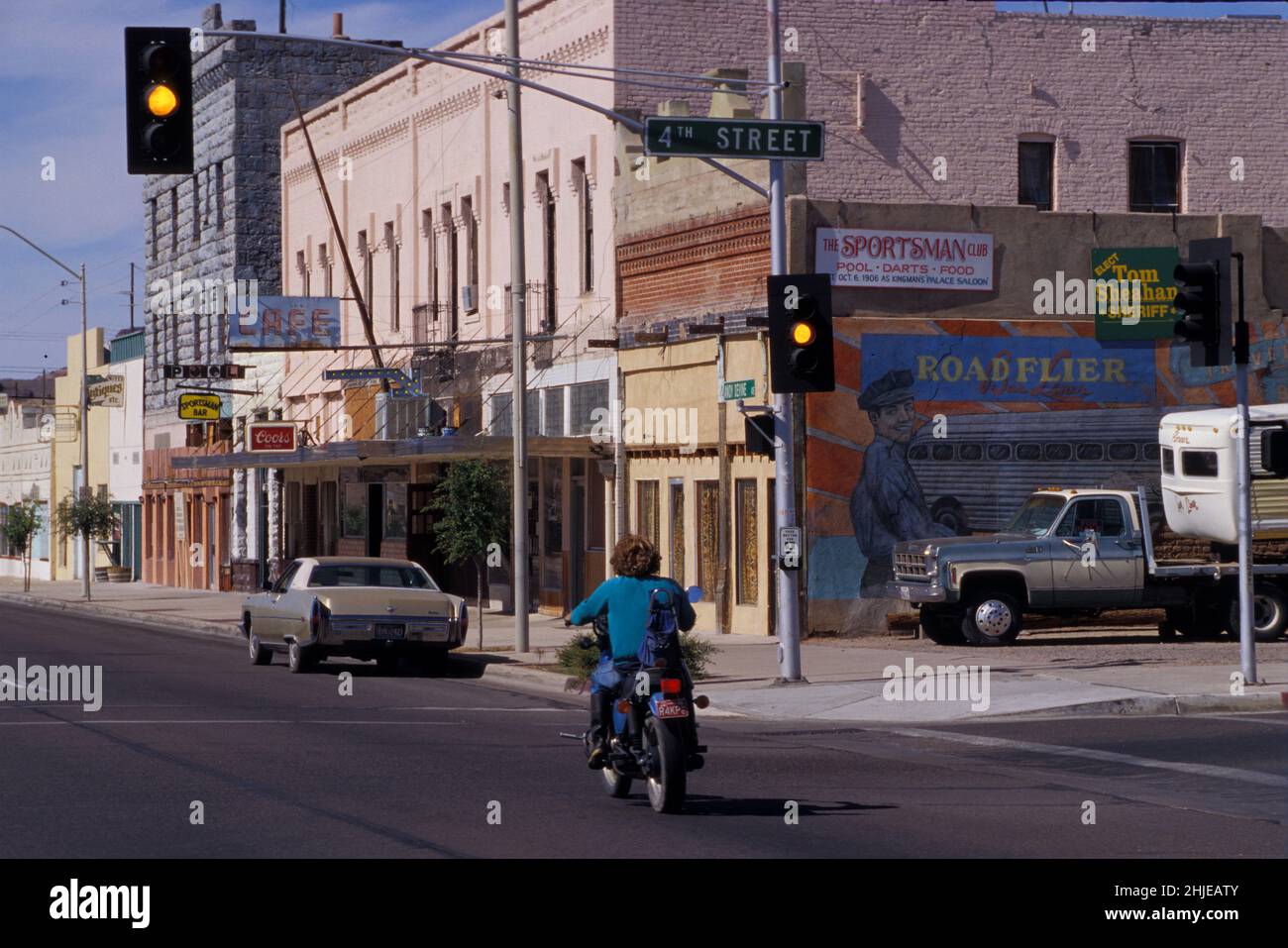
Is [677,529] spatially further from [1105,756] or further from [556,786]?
[556,786]

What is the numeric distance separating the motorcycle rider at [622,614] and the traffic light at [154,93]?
20.1ft

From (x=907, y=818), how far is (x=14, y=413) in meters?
78.6

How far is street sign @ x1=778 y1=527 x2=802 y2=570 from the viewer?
69.4ft

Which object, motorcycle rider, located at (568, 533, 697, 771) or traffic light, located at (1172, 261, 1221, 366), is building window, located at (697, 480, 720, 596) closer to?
traffic light, located at (1172, 261, 1221, 366)

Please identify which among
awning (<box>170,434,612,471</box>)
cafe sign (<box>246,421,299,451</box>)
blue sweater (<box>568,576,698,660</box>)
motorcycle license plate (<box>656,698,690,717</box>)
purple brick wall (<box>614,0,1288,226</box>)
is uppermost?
purple brick wall (<box>614,0,1288,226</box>)

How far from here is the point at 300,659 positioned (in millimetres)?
24641

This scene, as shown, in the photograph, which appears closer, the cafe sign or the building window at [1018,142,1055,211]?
the building window at [1018,142,1055,211]

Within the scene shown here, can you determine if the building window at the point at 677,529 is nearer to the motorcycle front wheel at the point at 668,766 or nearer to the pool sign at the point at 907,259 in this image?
the pool sign at the point at 907,259

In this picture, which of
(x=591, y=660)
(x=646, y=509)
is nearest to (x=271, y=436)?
(x=646, y=509)

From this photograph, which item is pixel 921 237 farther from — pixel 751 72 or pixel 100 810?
pixel 100 810

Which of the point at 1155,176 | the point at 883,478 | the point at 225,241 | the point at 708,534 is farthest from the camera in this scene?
the point at 225,241

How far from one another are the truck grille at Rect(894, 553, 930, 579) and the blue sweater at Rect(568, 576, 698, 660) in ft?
42.9

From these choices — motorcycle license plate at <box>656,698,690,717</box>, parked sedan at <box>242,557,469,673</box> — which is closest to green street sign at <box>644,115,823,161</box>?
parked sedan at <box>242,557,469,673</box>

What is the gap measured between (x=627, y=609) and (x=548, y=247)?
2495 cm
